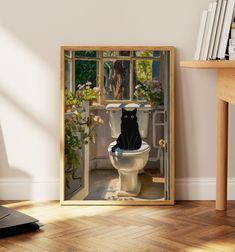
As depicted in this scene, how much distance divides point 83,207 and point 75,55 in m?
0.94

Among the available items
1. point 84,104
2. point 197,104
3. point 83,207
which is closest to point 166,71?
point 197,104

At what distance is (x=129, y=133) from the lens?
3.78 m

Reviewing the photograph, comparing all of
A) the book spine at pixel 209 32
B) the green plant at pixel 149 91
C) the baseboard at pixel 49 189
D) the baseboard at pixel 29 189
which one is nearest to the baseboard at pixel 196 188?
the baseboard at pixel 49 189

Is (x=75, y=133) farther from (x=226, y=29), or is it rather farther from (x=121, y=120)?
(x=226, y=29)

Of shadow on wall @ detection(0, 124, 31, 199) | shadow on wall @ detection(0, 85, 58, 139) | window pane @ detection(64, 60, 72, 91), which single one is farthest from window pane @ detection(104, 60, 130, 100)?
shadow on wall @ detection(0, 124, 31, 199)

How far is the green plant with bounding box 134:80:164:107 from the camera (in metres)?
3.77

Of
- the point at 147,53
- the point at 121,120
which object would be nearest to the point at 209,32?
the point at 147,53

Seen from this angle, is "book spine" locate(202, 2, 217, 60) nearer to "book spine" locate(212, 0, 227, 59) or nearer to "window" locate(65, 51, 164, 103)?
"book spine" locate(212, 0, 227, 59)

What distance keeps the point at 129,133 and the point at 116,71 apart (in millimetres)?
394

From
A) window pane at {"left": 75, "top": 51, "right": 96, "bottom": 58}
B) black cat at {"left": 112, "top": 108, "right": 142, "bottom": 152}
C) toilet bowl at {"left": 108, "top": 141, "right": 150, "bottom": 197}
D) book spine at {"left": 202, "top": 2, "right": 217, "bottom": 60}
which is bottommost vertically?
toilet bowl at {"left": 108, "top": 141, "right": 150, "bottom": 197}

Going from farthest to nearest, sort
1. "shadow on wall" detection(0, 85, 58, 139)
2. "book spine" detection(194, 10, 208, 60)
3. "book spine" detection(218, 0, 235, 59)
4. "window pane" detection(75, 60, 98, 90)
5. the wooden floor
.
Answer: "shadow on wall" detection(0, 85, 58, 139) → "window pane" detection(75, 60, 98, 90) → "book spine" detection(194, 10, 208, 60) → "book spine" detection(218, 0, 235, 59) → the wooden floor

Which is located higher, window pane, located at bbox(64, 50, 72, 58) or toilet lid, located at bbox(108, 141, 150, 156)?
window pane, located at bbox(64, 50, 72, 58)

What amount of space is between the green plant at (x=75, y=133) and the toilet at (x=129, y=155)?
11 cm

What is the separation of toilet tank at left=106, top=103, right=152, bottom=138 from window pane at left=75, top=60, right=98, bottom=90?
0.19m
